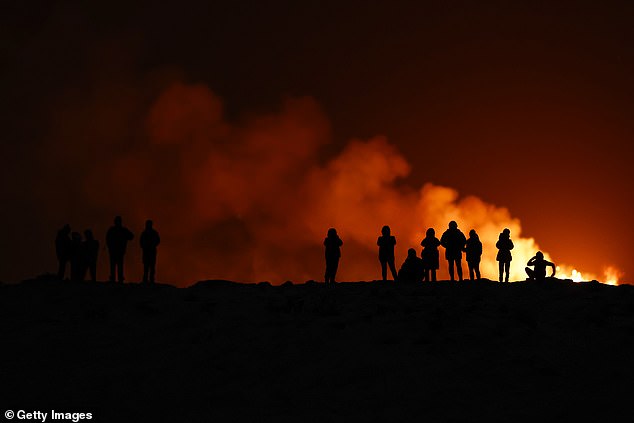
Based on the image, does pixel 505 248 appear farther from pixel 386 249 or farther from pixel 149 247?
pixel 149 247

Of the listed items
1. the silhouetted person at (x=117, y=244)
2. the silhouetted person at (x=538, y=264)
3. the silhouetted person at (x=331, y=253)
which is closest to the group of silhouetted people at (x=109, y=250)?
the silhouetted person at (x=117, y=244)

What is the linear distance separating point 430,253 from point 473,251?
1837 millimetres

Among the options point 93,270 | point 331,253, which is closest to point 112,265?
point 93,270

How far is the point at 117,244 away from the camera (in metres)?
24.3

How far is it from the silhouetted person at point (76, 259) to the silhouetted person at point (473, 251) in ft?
40.6

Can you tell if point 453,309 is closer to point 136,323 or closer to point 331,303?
point 331,303

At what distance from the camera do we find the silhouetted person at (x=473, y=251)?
26.0 meters

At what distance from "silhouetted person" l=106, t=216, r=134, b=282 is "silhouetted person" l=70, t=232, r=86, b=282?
3.28ft

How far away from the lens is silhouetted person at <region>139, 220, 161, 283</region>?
24.6 meters

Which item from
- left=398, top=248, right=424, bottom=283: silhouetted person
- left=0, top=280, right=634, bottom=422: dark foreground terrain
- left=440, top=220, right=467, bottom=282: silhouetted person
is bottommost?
left=0, top=280, right=634, bottom=422: dark foreground terrain

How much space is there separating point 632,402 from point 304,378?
616 centimetres

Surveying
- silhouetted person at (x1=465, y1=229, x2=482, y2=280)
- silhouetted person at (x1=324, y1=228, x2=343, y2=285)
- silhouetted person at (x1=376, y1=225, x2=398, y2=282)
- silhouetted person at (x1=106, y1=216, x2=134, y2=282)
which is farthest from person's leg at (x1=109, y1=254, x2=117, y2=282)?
silhouetted person at (x1=465, y1=229, x2=482, y2=280)

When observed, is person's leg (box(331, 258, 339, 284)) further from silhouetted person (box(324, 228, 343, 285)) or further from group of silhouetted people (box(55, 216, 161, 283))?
group of silhouetted people (box(55, 216, 161, 283))

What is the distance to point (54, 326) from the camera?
19.3m
